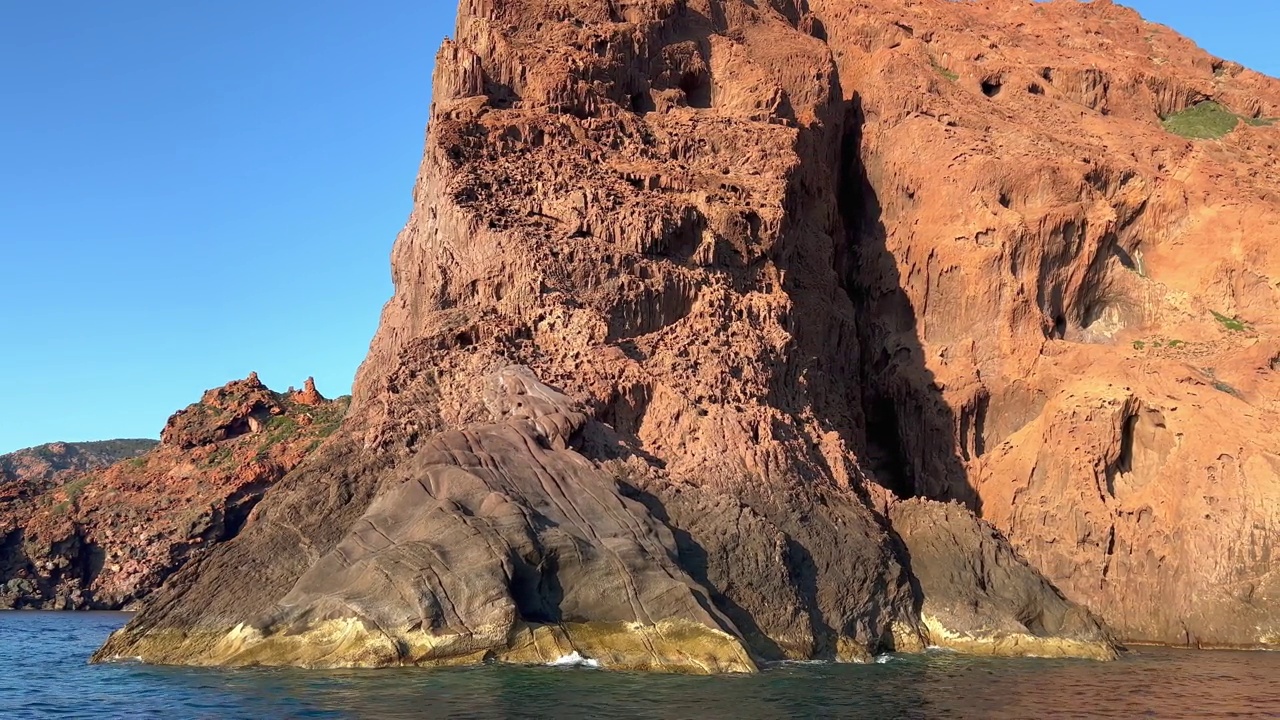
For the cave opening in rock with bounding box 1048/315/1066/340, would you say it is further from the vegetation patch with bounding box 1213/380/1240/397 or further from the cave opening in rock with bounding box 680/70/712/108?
the cave opening in rock with bounding box 680/70/712/108

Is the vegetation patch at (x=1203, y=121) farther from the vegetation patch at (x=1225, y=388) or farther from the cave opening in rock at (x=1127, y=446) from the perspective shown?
the cave opening in rock at (x=1127, y=446)

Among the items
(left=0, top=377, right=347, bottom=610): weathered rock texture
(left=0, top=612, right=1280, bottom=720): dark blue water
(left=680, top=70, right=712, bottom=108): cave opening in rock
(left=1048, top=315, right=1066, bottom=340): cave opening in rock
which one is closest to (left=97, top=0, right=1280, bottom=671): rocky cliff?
(left=680, top=70, right=712, bottom=108): cave opening in rock

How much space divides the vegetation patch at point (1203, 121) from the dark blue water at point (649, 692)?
73.2 feet

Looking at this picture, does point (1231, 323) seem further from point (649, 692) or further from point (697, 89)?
point (649, 692)

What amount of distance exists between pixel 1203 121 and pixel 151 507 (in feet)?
158

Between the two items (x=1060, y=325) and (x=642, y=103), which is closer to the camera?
(x=1060, y=325)

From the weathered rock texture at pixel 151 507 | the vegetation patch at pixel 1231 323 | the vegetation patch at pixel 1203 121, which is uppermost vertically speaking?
the vegetation patch at pixel 1203 121

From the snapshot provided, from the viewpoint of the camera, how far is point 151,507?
4888cm

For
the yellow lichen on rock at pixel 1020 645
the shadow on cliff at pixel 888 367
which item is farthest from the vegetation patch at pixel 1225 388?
Result: the yellow lichen on rock at pixel 1020 645

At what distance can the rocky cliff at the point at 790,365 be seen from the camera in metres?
19.9

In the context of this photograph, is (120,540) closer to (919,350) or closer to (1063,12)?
(919,350)

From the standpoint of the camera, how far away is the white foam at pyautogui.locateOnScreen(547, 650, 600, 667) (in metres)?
18.4

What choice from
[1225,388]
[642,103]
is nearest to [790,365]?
[642,103]

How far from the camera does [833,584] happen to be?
2292 centimetres
